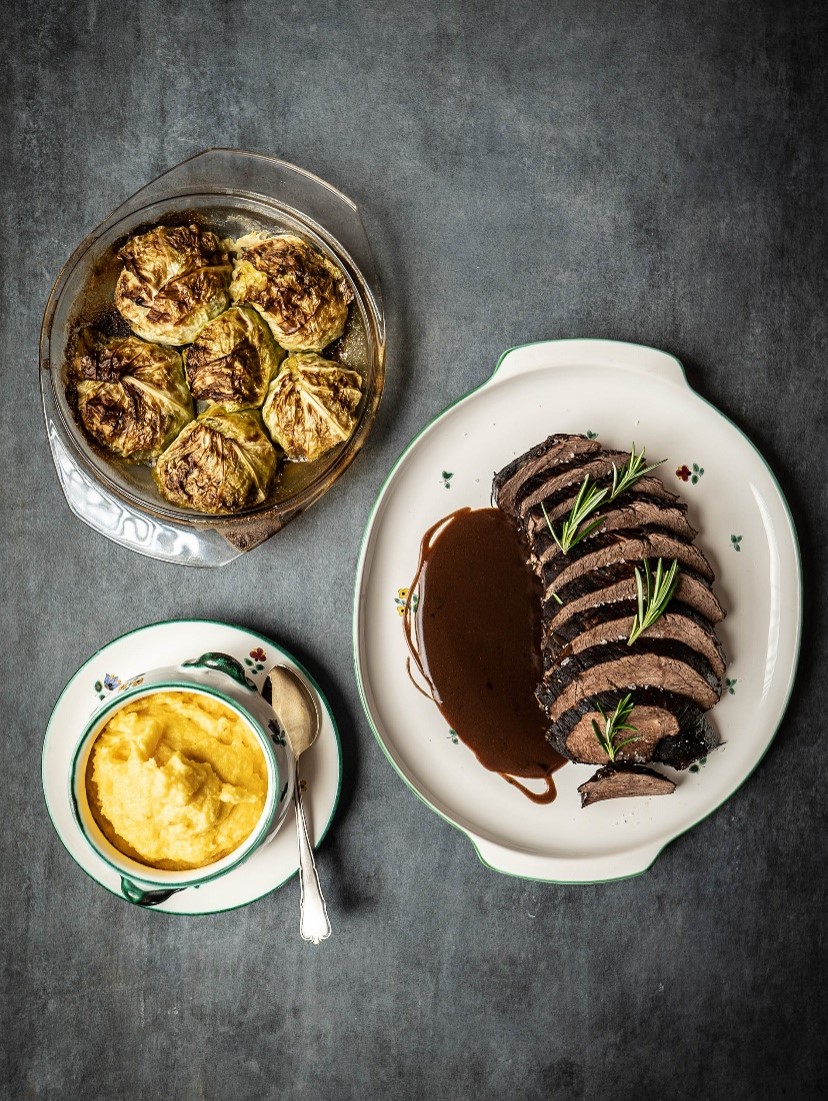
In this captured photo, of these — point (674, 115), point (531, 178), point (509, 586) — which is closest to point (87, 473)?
point (509, 586)

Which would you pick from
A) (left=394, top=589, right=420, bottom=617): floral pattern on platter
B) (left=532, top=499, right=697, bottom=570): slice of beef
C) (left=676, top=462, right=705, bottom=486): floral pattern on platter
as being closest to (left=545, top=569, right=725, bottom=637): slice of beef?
(left=532, top=499, right=697, bottom=570): slice of beef

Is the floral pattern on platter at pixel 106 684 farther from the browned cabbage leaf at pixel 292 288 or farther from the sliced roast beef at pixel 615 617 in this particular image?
the sliced roast beef at pixel 615 617

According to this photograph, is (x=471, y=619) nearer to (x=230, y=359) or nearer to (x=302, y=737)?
(x=302, y=737)

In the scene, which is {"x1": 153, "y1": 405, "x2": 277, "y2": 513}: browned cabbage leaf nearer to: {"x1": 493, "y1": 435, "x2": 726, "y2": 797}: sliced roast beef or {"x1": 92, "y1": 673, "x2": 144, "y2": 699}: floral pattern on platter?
{"x1": 92, "y1": 673, "x2": 144, "y2": 699}: floral pattern on platter

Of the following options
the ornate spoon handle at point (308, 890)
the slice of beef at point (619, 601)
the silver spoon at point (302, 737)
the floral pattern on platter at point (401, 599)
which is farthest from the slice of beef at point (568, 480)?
the ornate spoon handle at point (308, 890)

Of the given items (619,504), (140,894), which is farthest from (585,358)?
(140,894)

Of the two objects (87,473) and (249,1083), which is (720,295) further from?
(249,1083)
